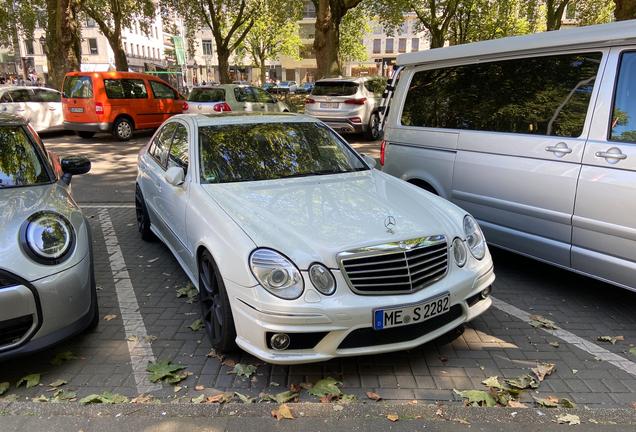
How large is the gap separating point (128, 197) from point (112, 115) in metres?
6.73

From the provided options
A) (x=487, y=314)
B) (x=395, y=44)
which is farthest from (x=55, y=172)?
(x=395, y=44)

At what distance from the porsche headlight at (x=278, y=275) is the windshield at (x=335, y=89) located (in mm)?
10556

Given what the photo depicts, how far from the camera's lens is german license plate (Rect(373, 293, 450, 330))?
2.68 meters

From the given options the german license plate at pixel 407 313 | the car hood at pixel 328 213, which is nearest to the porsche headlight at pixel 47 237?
the car hood at pixel 328 213

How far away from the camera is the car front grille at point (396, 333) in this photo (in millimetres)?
2709

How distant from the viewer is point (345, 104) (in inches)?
494

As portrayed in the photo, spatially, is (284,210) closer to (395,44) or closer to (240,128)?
(240,128)

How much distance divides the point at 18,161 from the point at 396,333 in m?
3.34

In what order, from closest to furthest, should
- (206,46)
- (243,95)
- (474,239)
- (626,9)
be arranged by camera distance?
(474,239), (626,9), (243,95), (206,46)

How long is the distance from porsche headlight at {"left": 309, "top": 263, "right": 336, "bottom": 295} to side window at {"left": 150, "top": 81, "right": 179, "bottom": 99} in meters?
13.6

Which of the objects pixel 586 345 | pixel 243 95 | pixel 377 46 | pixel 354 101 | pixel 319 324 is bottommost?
pixel 586 345

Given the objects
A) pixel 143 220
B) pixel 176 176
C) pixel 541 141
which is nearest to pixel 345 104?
A: pixel 143 220

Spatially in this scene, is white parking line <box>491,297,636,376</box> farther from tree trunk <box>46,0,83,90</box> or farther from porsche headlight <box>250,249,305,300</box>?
tree trunk <box>46,0,83,90</box>

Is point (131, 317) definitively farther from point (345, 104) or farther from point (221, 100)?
point (221, 100)
